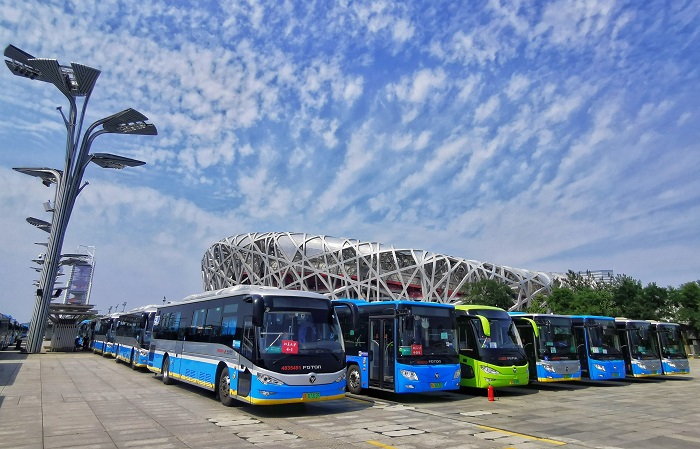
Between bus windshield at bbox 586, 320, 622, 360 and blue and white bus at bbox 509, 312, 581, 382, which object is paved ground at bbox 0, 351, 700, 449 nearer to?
blue and white bus at bbox 509, 312, 581, 382

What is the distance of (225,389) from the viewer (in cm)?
1066

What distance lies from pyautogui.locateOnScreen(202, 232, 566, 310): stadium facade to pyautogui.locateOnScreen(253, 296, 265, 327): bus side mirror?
194ft

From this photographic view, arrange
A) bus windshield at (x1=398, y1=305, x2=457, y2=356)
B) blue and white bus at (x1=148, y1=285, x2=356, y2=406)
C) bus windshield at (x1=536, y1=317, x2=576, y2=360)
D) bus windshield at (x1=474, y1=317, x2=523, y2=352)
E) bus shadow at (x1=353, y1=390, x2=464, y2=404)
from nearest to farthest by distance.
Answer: blue and white bus at (x1=148, y1=285, x2=356, y2=406), bus windshield at (x1=398, y1=305, x2=457, y2=356), bus shadow at (x1=353, y1=390, x2=464, y2=404), bus windshield at (x1=474, y1=317, x2=523, y2=352), bus windshield at (x1=536, y1=317, x2=576, y2=360)

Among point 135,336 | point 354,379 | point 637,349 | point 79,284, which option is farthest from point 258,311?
point 79,284

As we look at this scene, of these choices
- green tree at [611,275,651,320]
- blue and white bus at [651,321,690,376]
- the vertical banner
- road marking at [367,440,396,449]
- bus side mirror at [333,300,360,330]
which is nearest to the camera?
road marking at [367,440,396,449]

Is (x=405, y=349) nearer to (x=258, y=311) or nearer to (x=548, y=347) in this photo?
(x=258, y=311)

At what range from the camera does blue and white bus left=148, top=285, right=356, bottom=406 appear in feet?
30.0

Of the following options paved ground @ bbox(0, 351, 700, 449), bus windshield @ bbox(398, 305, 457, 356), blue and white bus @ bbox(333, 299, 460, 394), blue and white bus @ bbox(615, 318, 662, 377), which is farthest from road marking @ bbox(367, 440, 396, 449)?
blue and white bus @ bbox(615, 318, 662, 377)

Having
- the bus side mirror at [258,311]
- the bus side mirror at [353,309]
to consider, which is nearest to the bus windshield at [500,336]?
the bus side mirror at [353,309]

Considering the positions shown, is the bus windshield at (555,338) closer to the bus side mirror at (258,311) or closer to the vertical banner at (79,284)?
the bus side mirror at (258,311)

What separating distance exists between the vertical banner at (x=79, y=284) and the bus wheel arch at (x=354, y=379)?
258 feet

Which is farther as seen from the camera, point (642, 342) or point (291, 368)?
point (642, 342)

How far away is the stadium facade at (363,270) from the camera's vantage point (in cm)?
6900

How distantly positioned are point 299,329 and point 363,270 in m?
62.0
